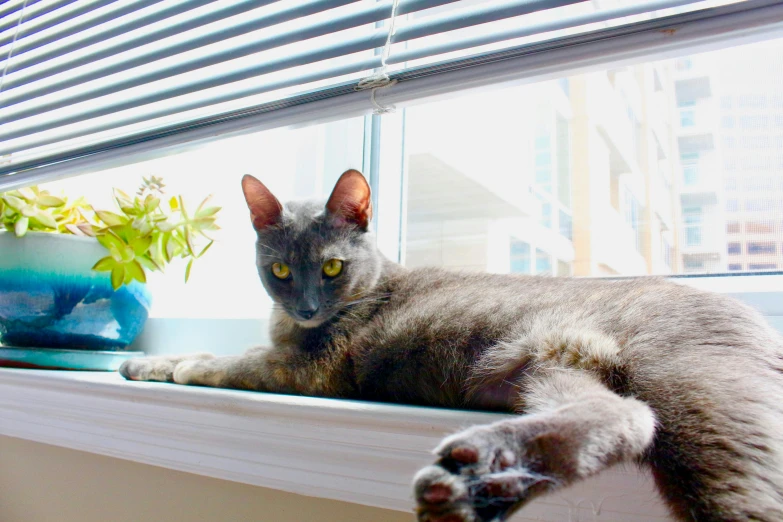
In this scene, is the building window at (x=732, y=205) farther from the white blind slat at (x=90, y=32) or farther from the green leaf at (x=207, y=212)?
the green leaf at (x=207, y=212)

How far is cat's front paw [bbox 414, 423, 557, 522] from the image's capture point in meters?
0.43

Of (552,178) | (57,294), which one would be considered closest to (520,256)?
(552,178)

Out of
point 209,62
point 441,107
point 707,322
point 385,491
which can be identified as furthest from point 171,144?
point 707,322

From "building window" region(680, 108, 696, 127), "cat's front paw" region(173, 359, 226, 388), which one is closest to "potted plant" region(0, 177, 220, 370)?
"cat's front paw" region(173, 359, 226, 388)

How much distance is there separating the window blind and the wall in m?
0.60

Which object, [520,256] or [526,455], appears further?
[520,256]

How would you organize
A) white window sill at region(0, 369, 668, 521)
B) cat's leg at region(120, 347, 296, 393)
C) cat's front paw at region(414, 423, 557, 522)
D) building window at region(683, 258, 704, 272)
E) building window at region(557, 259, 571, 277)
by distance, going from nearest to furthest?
cat's front paw at region(414, 423, 557, 522) → white window sill at region(0, 369, 668, 521) → cat's leg at region(120, 347, 296, 393) → building window at region(683, 258, 704, 272) → building window at region(557, 259, 571, 277)

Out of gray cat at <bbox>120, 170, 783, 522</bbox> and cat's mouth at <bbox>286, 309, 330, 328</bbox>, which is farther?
cat's mouth at <bbox>286, 309, 330, 328</bbox>

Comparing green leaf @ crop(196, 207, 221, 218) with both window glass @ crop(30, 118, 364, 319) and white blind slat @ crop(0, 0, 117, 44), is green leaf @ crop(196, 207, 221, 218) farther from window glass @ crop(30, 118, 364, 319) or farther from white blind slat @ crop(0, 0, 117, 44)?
white blind slat @ crop(0, 0, 117, 44)

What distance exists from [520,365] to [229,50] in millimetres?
731

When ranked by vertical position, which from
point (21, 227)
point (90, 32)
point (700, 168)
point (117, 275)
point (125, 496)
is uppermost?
point (90, 32)

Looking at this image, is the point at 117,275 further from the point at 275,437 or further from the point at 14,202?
the point at 275,437

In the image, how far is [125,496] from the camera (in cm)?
107

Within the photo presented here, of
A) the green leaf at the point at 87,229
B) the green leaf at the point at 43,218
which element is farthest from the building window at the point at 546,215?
the green leaf at the point at 43,218
